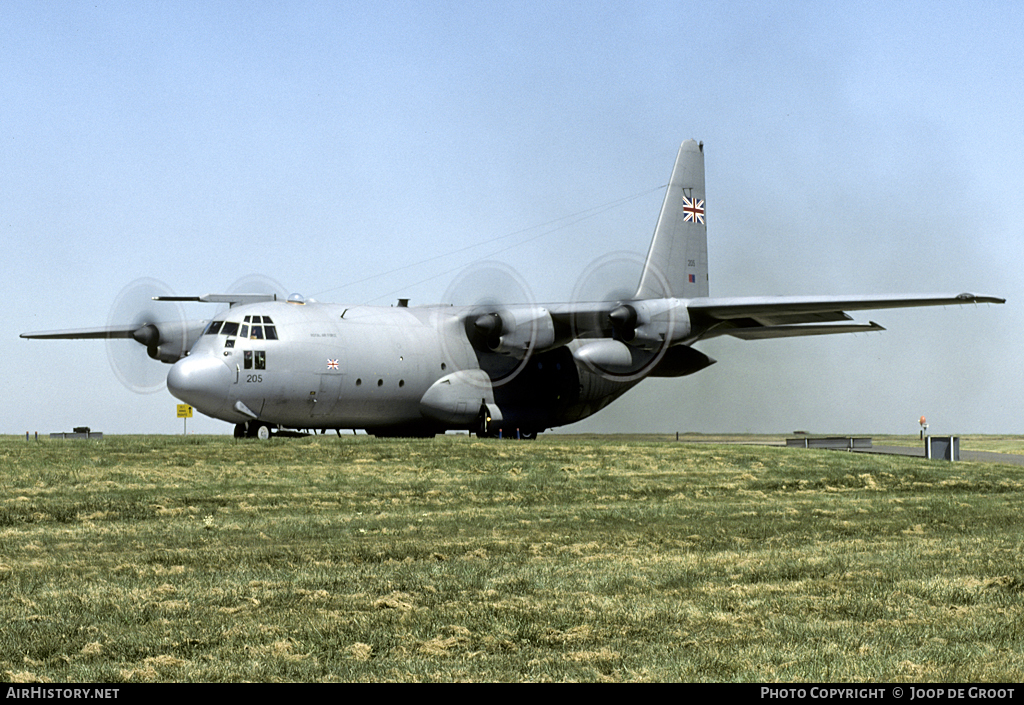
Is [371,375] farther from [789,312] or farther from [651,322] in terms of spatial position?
[789,312]

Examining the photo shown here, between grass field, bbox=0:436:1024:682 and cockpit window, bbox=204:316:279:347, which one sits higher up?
cockpit window, bbox=204:316:279:347

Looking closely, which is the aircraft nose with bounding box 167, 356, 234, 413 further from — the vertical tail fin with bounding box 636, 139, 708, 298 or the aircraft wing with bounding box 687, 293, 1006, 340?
the vertical tail fin with bounding box 636, 139, 708, 298

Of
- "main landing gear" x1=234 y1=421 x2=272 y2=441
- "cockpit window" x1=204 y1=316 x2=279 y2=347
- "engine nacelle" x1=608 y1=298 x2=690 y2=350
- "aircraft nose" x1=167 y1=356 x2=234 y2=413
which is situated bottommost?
"main landing gear" x1=234 y1=421 x2=272 y2=441

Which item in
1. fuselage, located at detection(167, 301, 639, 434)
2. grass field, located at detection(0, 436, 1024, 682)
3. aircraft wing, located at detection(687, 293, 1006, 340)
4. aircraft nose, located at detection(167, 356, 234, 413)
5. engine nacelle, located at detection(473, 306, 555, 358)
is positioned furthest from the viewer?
engine nacelle, located at detection(473, 306, 555, 358)

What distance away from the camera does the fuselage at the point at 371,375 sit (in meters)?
28.5

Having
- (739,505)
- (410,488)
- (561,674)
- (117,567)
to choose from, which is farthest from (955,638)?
(410,488)

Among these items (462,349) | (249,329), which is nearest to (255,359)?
(249,329)

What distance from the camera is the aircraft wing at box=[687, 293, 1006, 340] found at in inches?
1284

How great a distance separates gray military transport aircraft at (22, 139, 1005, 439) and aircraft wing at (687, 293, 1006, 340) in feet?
0.21

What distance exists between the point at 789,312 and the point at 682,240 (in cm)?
881

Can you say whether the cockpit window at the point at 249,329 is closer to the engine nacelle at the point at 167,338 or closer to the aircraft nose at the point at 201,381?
the aircraft nose at the point at 201,381

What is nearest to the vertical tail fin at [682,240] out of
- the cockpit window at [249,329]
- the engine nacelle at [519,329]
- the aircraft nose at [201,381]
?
the engine nacelle at [519,329]

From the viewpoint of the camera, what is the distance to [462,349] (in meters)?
35.3

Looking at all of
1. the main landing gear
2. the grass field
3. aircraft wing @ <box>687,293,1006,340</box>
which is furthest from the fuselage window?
aircraft wing @ <box>687,293,1006,340</box>
